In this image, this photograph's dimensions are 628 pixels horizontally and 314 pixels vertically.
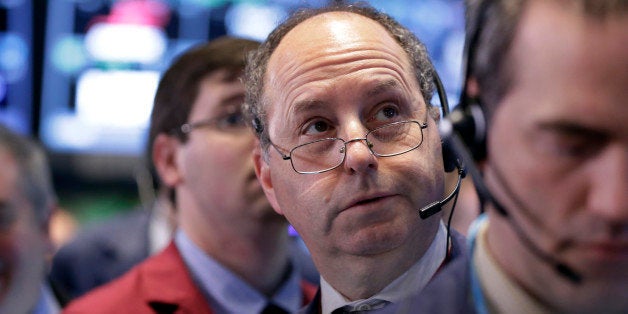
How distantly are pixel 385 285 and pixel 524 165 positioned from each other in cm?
45

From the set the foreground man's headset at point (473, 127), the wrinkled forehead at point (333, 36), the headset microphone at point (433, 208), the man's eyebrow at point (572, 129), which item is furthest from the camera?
the wrinkled forehead at point (333, 36)

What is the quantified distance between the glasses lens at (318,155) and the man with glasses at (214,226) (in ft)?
2.30

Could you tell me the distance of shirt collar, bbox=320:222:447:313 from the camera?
1454 millimetres

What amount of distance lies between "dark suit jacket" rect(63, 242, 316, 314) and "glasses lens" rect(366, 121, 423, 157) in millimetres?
784

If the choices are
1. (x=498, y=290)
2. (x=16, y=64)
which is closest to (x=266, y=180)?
(x=498, y=290)

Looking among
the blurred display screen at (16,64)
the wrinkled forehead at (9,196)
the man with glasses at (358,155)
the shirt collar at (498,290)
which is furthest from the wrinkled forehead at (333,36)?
the blurred display screen at (16,64)

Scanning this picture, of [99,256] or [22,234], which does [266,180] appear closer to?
[22,234]

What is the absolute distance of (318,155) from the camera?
153cm

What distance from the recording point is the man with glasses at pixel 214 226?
2.16 metres

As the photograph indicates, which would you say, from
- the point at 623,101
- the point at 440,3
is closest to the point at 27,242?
the point at 623,101

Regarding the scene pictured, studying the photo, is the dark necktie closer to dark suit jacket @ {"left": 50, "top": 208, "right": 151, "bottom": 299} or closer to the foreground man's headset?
the foreground man's headset

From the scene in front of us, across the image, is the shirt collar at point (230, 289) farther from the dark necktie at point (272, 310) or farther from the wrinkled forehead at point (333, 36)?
the wrinkled forehead at point (333, 36)

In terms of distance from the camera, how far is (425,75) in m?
1.59

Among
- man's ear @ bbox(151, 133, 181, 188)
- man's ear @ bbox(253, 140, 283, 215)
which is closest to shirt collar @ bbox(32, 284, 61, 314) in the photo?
man's ear @ bbox(151, 133, 181, 188)
